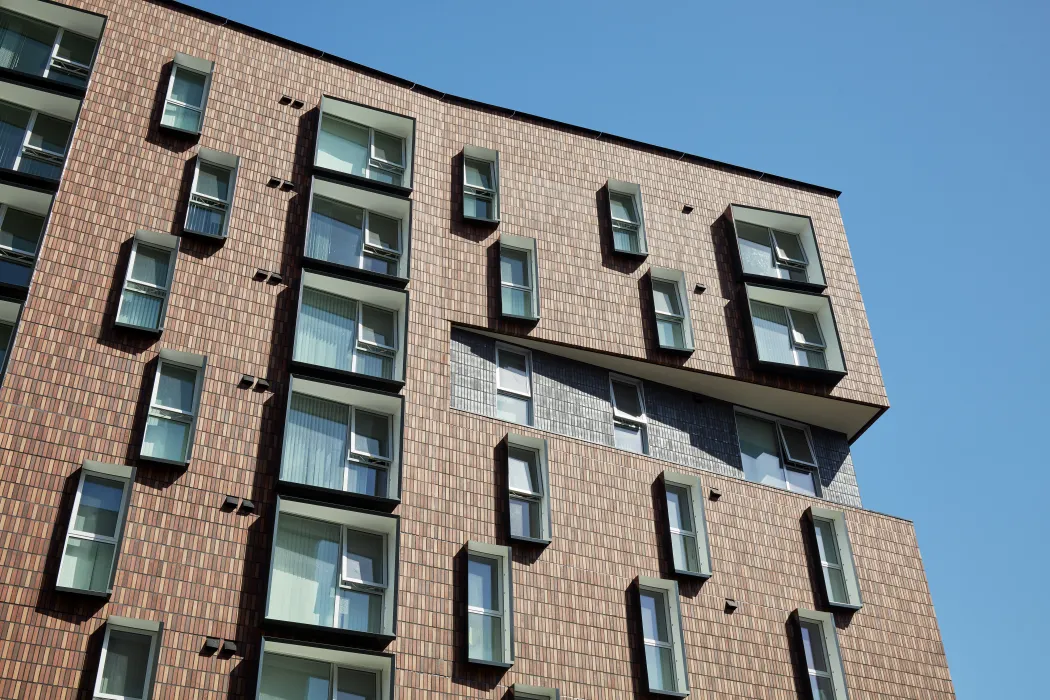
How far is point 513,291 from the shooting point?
2756cm

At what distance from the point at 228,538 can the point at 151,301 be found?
533cm

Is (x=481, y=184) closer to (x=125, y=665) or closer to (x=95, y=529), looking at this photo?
(x=95, y=529)

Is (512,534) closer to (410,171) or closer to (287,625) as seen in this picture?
(287,625)

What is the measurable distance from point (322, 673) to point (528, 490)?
19.3 feet

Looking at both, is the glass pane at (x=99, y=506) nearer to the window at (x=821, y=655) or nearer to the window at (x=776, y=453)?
the window at (x=821, y=655)

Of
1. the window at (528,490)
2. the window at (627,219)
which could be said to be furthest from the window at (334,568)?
the window at (627,219)

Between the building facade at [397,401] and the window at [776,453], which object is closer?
the building facade at [397,401]

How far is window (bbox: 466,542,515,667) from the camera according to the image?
864 inches

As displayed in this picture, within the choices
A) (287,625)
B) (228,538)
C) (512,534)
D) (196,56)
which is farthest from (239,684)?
(196,56)

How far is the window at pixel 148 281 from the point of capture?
2303cm

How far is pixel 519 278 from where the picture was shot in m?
28.1

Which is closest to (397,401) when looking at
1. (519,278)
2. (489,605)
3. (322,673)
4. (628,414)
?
(489,605)

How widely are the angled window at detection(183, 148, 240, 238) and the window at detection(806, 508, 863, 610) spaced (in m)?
14.7

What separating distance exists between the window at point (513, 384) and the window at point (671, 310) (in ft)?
11.1
